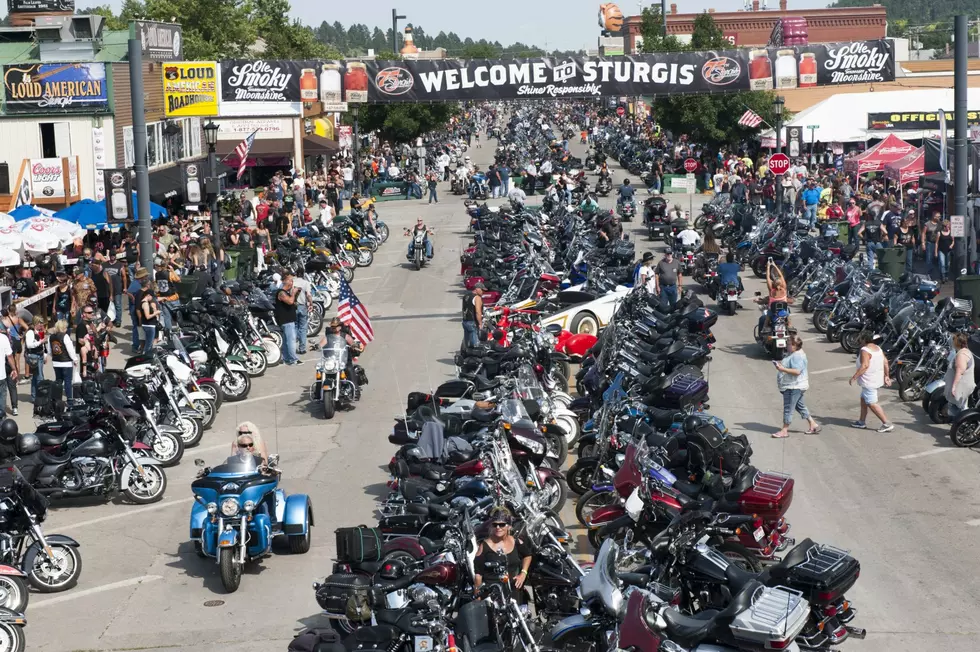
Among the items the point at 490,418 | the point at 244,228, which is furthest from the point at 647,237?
the point at 490,418

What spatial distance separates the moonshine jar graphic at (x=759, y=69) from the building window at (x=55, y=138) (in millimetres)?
19561

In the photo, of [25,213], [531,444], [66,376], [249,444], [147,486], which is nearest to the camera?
[249,444]

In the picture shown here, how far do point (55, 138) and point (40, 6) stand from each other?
16110mm

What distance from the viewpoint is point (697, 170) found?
51.9 metres

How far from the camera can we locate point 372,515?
1411cm

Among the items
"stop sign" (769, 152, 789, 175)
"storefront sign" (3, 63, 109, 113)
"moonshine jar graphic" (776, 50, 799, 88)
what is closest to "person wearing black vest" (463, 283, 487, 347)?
"moonshine jar graphic" (776, 50, 799, 88)

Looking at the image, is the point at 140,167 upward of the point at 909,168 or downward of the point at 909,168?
upward

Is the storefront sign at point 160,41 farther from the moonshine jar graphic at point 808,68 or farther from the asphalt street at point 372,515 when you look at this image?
the asphalt street at point 372,515

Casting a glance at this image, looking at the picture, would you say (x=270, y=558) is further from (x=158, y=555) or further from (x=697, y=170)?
(x=697, y=170)

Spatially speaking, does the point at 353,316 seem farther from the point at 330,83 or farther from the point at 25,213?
the point at 25,213

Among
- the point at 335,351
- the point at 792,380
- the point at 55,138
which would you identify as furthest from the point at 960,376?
the point at 55,138

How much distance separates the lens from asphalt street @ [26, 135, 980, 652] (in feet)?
36.1

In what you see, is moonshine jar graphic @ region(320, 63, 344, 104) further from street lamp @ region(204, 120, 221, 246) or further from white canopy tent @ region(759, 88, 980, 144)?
white canopy tent @ region(759, 88, 980, 144)

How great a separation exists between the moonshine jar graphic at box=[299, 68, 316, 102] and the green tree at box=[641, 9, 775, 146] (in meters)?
26.6
